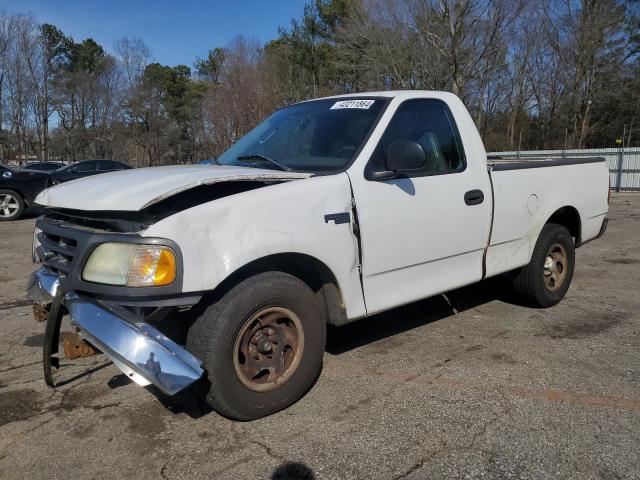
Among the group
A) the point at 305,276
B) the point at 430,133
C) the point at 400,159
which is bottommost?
the point at 305,276

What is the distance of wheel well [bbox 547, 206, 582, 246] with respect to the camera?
5.33 metres

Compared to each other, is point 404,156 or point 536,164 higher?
point 404,156

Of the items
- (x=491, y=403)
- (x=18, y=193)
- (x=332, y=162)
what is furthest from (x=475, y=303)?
(x=18, y=193)

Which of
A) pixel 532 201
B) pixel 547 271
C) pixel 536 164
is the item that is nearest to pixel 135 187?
pixel 532 201

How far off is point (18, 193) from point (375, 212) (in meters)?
12.9

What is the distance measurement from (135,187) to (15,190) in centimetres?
1248

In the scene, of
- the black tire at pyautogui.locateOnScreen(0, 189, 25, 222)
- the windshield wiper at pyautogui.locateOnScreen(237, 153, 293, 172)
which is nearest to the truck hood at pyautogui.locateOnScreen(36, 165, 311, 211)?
the windshield wiper at pyautogui.locateOnScreen(237, 153, 293, 172)

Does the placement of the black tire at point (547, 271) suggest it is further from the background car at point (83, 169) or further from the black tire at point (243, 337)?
the background car at point (83, 169)

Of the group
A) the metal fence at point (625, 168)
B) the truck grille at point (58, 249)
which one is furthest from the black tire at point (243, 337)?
the metal fence at point (625, 168)

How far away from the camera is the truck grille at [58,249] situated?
3.01 meters

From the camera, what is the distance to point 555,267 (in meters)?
5.32

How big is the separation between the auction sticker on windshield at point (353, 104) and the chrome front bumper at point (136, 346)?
7.29 ft

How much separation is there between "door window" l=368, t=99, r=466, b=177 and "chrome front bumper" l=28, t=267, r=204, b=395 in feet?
6.48

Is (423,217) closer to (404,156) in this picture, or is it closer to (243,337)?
(404,156)
